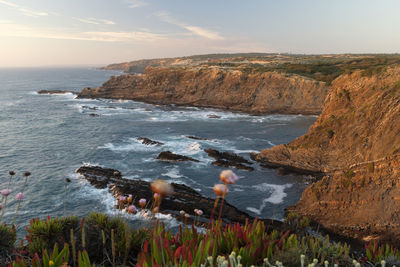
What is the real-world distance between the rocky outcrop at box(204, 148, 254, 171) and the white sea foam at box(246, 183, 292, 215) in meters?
3.45

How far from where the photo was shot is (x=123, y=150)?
30.1m

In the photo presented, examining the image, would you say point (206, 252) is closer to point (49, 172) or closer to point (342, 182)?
point (342, 182)

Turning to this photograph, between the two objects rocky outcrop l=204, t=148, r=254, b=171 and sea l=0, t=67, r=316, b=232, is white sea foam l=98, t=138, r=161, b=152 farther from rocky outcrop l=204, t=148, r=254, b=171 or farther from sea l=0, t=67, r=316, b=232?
rocky outcrop l=204, t=148, r=254, b=171

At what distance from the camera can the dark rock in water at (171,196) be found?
1678 cm

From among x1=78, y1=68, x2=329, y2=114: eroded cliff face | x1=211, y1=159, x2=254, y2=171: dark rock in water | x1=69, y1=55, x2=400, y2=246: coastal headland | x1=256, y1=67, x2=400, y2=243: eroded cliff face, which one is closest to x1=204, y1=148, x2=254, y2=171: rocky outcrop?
x1=211, y1=159, x2=254, y2=171: dark rock in water

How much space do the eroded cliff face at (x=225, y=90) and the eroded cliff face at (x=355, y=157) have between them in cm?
3035

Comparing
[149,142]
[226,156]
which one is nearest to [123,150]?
[149,142]

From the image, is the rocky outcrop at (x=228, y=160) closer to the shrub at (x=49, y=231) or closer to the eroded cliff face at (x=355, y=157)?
the eroded cliff face at (x=355, y=157)

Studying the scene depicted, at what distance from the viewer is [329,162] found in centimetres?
Result: 2319

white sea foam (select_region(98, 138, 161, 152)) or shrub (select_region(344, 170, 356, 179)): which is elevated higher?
shrub (select_region(344, 170, 356, 179))

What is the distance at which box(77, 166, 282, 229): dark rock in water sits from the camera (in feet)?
55.1

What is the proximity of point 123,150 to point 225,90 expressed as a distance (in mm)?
39933

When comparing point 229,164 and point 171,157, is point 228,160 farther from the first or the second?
point 171,157

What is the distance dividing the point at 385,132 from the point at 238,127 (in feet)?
80.3
